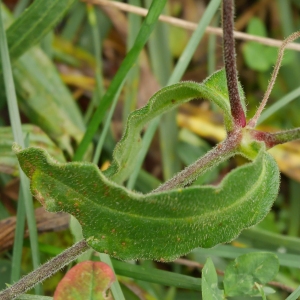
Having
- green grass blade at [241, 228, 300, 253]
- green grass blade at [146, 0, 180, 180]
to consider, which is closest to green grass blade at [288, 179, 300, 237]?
green grass blade at [241, 228, 300, 253]

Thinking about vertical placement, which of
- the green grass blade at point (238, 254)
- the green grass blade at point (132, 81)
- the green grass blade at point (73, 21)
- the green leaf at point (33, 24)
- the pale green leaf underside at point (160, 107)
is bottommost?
the green grass blade at point (238, 254)

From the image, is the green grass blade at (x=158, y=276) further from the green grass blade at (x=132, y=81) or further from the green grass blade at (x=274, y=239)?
the green grass blade at (x=132, y=81)

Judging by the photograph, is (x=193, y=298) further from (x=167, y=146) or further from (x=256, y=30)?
(x=256, y=30)

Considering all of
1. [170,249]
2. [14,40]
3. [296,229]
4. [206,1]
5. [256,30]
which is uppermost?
[206,1]

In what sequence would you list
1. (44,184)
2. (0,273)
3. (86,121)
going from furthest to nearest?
(86,121) → (0,273) → (44,184)

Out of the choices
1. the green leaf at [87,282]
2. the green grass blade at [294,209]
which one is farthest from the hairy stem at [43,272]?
the green grass blade at [294,209]

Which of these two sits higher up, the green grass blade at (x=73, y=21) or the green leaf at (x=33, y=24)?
the green grass blade at (x=73, y=21)

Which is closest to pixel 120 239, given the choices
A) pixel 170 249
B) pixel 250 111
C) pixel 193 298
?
pixel 170 249
